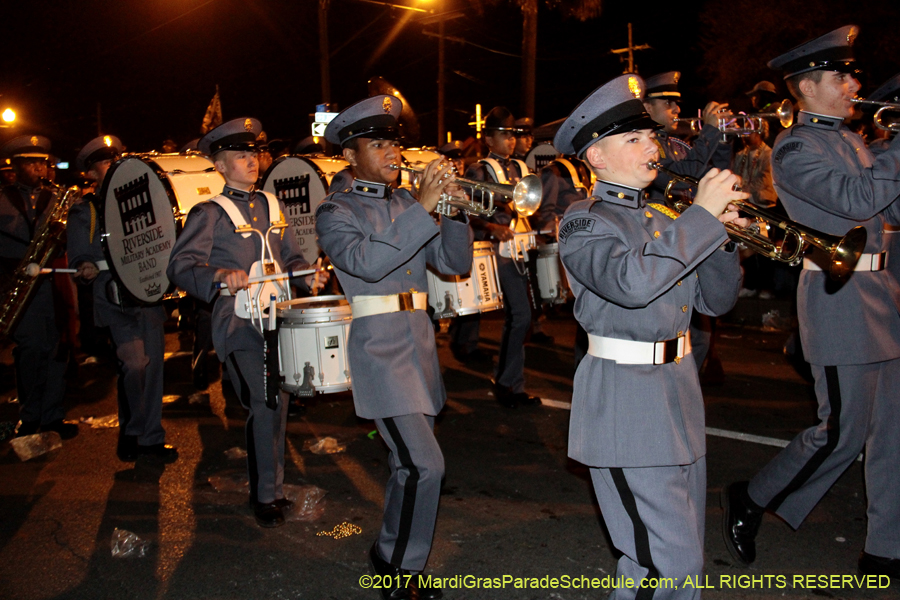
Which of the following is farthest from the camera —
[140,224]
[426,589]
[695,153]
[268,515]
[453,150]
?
[453,150]

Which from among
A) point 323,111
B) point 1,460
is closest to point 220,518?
point 1,460

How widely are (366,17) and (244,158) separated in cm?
3204

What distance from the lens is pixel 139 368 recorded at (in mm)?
6043

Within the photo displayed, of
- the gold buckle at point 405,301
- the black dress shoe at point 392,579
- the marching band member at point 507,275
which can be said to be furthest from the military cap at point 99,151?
the black dress shoe at point 392,579

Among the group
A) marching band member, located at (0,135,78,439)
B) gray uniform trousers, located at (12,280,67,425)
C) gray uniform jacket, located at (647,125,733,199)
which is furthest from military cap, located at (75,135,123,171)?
gray uniform jacket, located at (647,125,733,199)

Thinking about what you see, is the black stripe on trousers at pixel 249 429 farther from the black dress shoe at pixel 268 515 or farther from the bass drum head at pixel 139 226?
the bass drum head at pixel 139 226

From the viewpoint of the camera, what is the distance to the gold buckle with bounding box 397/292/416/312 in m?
3.66

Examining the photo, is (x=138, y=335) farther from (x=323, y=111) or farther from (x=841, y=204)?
(x=323, y=111)

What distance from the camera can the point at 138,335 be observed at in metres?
6.12

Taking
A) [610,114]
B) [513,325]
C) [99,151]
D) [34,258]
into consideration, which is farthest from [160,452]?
[610,114]

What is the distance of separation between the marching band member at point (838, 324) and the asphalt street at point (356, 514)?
326 mm

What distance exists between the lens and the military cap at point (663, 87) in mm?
5441

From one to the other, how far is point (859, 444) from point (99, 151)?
20.7 feet

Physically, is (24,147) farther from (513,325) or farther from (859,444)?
(859,444)
